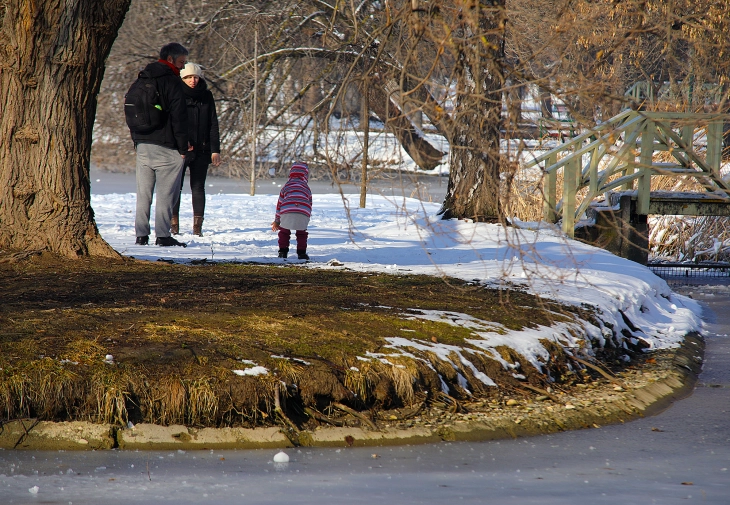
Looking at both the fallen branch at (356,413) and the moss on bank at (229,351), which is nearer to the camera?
the moss on bank at (229,351)

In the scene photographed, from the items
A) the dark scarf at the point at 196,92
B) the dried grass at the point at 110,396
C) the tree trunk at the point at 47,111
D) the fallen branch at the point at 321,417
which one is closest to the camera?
the dried grass at the point at 110,396

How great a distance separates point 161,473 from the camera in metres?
3.45

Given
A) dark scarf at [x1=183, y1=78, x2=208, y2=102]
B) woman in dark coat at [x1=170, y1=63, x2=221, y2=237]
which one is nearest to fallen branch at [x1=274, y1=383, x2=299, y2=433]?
woman in dark coat at [x1=170, y1=63, x2=221, y2=237]

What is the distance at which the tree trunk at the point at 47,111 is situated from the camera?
646 cm

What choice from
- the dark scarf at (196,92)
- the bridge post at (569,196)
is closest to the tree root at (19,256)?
the dark scarf at (196,92)

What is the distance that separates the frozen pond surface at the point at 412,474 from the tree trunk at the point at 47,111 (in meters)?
3.30

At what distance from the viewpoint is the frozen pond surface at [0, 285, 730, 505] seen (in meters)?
3.21

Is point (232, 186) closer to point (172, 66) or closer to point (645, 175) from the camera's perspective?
point (645, 175)

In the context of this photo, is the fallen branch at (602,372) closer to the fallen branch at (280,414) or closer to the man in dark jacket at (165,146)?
the fallen branch at (280,414)

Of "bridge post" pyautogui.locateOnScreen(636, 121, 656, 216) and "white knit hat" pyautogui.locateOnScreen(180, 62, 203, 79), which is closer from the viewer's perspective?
"white knit hat" pyautogui.locateOnScreen(180, 62, 203, 79)

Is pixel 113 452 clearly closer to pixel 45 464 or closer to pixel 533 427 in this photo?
pixel 45 464

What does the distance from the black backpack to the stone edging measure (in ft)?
14.7

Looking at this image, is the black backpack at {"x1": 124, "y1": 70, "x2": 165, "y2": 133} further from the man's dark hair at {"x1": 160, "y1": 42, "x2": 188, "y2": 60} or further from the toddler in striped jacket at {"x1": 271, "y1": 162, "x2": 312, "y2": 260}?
the toddler in striped jacket at {"x1": 271, "y1": 162, "x2": 312, "y2": 260}

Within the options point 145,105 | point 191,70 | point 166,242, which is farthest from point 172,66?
point 166,242
